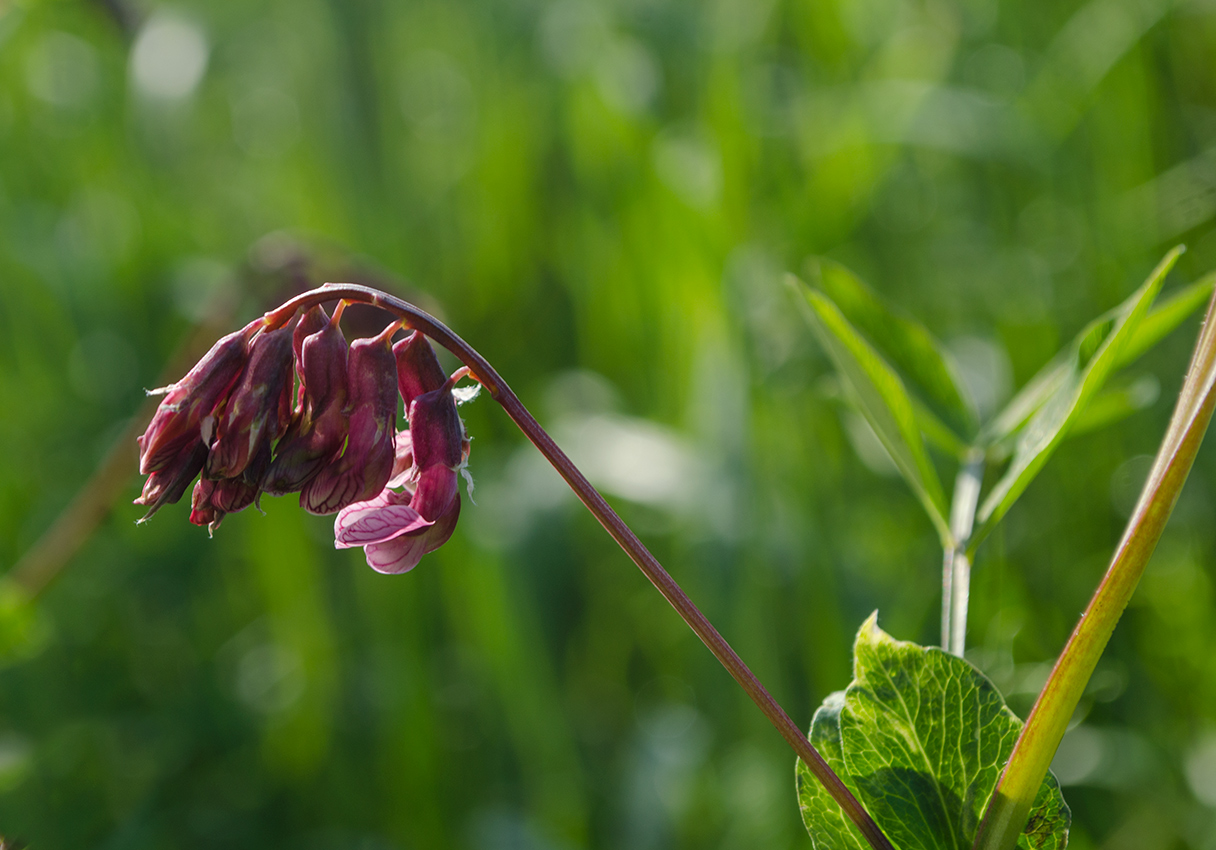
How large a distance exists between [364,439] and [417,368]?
5cm

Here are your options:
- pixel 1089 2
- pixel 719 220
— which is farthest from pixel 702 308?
pixel 1089 2

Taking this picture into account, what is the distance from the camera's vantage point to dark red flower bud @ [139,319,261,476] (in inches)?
19.6

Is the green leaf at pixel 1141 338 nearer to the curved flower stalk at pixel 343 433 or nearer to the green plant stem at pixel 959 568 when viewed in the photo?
the green plant stem at pixel 959 568

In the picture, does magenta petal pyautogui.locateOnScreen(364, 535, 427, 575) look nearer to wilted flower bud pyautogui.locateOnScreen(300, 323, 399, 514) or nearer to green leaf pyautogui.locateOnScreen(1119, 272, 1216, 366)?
wilted flower bud pyautogui.locateOnScreen(300, 323, 399, 514)

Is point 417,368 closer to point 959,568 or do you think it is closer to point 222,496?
point 222,496

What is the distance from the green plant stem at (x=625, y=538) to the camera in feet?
1.52

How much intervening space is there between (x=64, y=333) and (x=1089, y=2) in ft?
7.25

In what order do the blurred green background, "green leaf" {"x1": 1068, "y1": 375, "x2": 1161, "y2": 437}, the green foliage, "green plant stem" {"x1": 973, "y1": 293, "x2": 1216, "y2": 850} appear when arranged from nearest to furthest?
"green plant stem" {"x1": 973, "y1": 293, "x2": 1216, "y2": 850}
the green foliage
"green leaf" {"x1": 1068, "y1": 375, "x2": 1161, "y2": 437}
the blurred green background

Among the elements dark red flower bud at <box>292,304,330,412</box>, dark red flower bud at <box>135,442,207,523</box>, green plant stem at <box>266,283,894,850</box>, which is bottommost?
green plant stem at <box>266,283,894,850</box>

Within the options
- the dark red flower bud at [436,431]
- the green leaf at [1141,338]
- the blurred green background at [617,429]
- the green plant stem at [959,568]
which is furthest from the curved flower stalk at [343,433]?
the blurred green background at [617,429]

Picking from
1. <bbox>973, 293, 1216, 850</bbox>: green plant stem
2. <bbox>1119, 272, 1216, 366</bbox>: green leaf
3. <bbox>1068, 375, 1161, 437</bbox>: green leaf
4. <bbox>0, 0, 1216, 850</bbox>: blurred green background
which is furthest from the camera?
<bbox>0, 0, 1216, 850</bbox>: blurred green background

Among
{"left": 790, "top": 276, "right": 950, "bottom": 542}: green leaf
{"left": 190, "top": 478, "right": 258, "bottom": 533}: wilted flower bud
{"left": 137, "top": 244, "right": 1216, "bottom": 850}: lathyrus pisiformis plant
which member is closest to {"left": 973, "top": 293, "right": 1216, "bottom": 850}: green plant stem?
{"left": 137, "top": 244, "right": 1216, "bottom": 850}: lathyrus pisiformis plant

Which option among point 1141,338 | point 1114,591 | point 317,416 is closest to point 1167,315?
point 1141,338

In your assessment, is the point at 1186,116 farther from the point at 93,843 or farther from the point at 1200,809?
the point at 93,843
